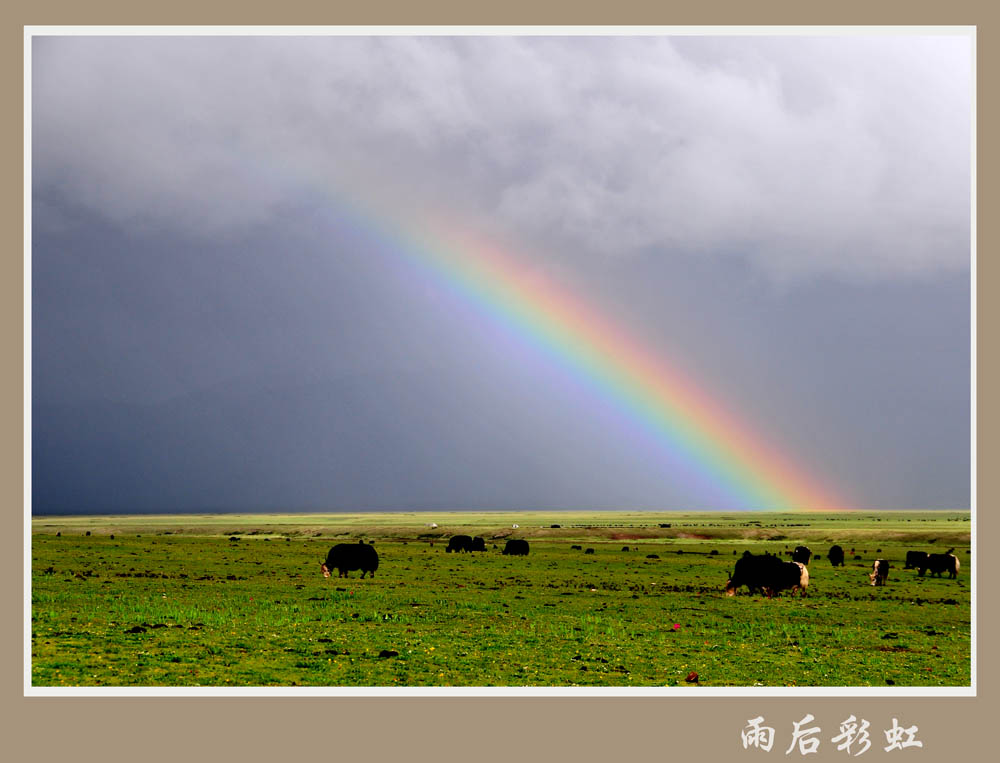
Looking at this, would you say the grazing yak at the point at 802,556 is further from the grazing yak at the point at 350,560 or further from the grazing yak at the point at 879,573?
the grazing yak at the point at 350,560

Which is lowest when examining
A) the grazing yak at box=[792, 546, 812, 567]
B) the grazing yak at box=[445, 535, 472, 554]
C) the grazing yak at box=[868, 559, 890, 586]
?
the grazing yak at box=[445, 535, 472, 554]

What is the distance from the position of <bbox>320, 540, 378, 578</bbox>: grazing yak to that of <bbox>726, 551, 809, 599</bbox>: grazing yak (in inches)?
814

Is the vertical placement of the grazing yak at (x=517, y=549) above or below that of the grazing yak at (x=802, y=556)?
below

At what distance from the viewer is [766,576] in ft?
142

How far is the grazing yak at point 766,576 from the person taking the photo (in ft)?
142

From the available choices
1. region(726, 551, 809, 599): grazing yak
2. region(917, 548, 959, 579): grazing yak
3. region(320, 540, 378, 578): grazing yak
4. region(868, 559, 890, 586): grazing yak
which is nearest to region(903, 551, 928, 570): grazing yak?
region(917, 548, 959, 579): grazing yak

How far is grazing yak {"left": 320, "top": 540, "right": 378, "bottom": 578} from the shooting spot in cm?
4975

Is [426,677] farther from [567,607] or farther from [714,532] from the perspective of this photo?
[714,532]

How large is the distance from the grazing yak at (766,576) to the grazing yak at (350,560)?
20.7m

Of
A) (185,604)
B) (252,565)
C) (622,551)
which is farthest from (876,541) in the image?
(185,604)

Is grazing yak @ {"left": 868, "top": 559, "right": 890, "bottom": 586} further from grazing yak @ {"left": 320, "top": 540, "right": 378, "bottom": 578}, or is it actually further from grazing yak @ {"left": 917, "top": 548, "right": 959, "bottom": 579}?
grazing yak @ {"left": 320, "top": 540, "right": 378, "bottom": 578}

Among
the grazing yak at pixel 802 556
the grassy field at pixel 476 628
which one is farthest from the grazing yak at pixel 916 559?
the grazing yak at pixel 802 556

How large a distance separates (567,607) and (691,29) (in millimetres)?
24025

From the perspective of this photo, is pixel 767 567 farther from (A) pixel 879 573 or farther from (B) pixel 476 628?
(B) pixel 476 628
